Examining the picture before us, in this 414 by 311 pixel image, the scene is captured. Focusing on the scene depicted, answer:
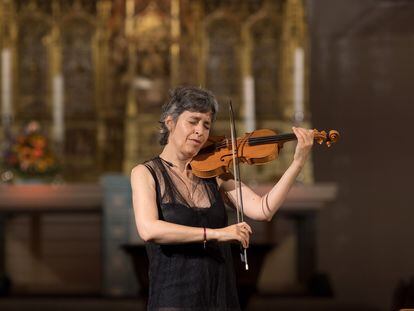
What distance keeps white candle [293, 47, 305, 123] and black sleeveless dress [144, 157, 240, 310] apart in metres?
5.42

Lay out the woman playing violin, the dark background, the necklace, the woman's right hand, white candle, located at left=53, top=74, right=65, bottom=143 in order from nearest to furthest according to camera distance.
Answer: the woman's right hand
the woman playing violin
the necklace
white candle, located at left=53, top=74, right=65, bottom=143
the dark background

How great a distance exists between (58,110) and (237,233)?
5.96m

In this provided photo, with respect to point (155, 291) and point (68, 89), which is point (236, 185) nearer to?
point (155, 291)

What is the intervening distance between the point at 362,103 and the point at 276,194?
21.2 ft

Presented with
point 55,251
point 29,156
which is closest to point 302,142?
point 29,156

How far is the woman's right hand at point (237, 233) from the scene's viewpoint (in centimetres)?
264

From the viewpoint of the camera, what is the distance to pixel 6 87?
8531 millimetres

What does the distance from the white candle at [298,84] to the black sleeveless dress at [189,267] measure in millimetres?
5421

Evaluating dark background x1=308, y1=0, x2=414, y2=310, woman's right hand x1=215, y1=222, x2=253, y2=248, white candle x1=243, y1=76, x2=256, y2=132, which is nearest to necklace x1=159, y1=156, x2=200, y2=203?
woman's right hand x1=215, y1=222, x2=253, y2=248

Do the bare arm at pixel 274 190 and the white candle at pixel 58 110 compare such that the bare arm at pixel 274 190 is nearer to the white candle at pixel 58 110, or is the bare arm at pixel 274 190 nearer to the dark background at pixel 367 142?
the white candle at pixel 58 110

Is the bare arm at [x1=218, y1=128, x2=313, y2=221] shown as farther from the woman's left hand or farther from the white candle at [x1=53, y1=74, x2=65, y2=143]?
the white candle at [x1=53, y1=74, x2=65, y2=143]

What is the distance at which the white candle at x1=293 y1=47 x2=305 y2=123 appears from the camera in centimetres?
824

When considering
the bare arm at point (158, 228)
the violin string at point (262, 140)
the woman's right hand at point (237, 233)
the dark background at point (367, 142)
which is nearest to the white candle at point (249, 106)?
the dark background at point (367, 142)

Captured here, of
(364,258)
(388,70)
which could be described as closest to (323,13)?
(388,70)
